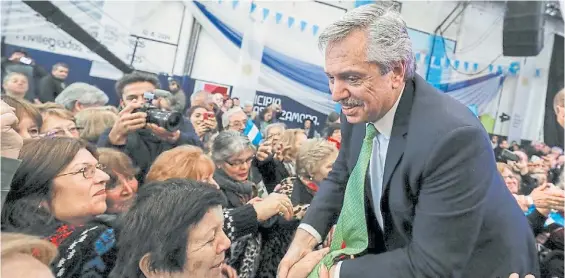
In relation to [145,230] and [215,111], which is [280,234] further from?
[215,111]

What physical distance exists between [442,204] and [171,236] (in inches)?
20.0

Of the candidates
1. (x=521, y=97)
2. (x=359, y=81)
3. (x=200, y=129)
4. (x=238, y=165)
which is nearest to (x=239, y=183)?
(x=238, y=165)

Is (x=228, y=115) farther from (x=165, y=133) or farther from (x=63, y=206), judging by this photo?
(x=63, y=206)

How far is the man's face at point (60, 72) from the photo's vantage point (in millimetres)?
2254

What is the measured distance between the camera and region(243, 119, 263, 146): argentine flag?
169 cm

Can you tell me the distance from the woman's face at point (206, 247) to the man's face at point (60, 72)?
1.58 m

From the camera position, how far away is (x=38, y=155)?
1.00 metres

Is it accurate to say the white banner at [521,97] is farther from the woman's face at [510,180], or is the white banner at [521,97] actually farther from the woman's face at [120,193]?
the woman's face at [120,193]

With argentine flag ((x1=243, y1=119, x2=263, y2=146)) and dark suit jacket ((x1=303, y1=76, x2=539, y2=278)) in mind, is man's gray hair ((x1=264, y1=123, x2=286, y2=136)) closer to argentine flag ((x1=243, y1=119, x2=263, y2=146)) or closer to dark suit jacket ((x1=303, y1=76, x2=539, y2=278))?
argentine flag ((x1=243, y1=119, x2=263, y2=146))

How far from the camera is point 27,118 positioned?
1316mm

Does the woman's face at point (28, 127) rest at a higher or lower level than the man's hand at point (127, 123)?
lower

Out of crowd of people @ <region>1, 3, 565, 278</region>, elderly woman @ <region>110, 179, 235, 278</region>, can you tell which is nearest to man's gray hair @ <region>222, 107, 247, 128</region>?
crowd of people @ <region>1, 3, 565, 278</region>

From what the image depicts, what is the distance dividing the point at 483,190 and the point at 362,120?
23cm

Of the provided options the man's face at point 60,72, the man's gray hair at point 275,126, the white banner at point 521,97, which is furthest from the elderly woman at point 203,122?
the white banner at point 521,97
